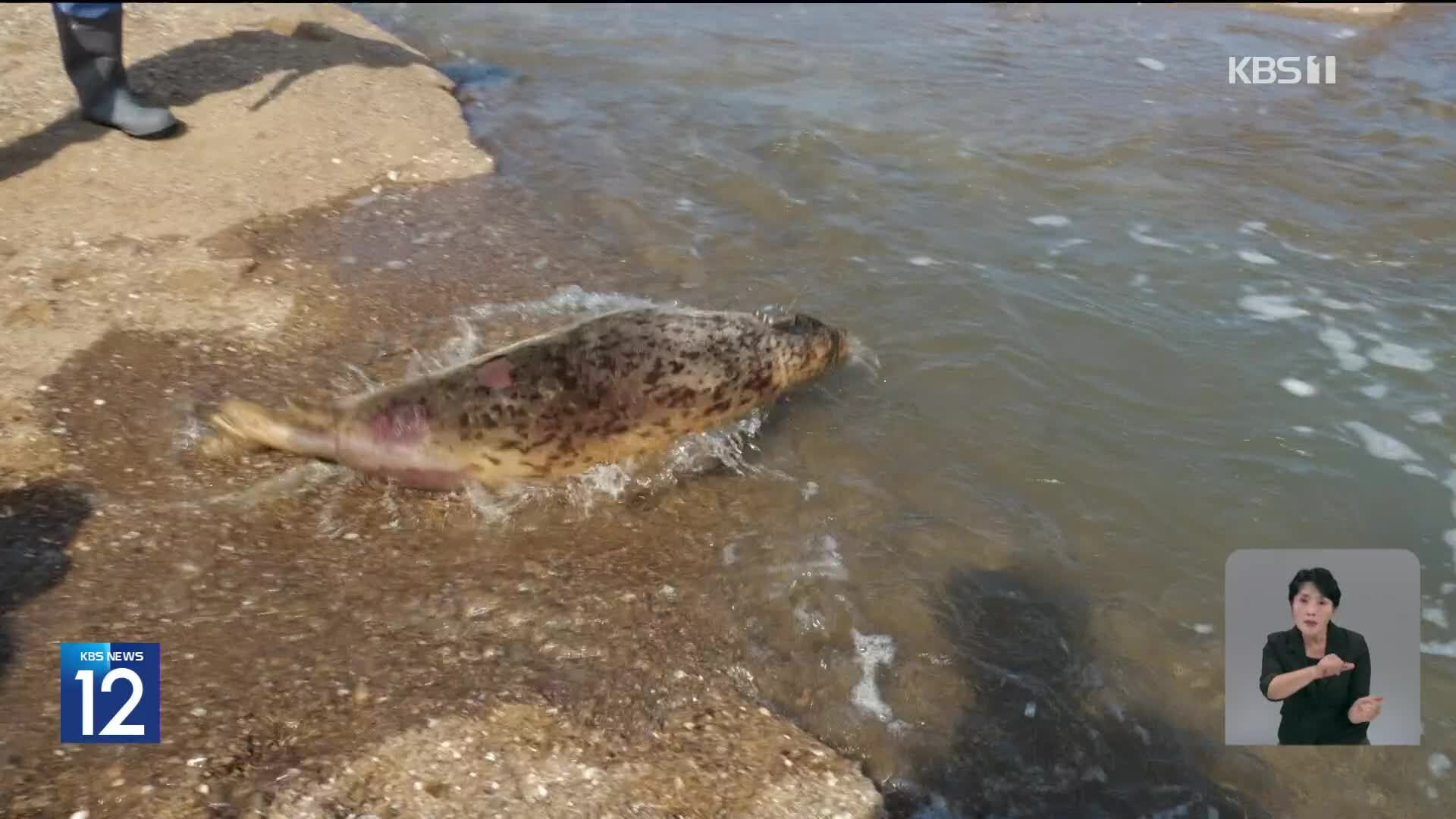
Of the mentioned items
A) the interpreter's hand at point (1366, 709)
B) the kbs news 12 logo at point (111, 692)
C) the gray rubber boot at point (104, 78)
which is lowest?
the interpreter's hand at point (1366, 709)

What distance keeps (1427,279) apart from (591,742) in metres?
6.11

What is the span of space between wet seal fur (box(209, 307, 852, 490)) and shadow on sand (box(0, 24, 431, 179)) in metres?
3.59

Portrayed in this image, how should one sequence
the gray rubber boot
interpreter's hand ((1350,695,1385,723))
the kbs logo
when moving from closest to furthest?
interpreter's hand ((1350,695,1385,723)) → the gray rubber boot → the kbs logo

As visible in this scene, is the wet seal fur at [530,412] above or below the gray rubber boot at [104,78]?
below

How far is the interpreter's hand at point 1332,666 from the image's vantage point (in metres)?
3.08

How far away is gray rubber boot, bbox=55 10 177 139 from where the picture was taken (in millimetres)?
6531

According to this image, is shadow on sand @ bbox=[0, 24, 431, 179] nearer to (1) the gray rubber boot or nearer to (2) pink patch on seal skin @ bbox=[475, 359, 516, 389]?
(1) the gray rubber boot

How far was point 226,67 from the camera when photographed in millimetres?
8359

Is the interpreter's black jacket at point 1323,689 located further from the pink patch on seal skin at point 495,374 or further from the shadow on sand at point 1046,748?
the pink patch on seal skin at point 495,374

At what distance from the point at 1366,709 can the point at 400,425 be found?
3.77 metres

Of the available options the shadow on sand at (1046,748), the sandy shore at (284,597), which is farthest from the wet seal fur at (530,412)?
the shadow on sand at (1046,748)

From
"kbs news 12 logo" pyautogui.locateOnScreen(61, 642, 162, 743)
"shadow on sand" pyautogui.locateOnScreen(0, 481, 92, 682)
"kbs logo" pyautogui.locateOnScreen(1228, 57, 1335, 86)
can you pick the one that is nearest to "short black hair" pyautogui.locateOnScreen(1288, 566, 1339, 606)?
"kbs news 12 logo" pyautogui.locateOnScreen(61, 642, 162, 743)

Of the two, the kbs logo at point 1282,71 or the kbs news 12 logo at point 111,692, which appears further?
the kbs logo at point 1282,71

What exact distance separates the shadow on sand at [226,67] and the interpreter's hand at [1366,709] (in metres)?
7.54
